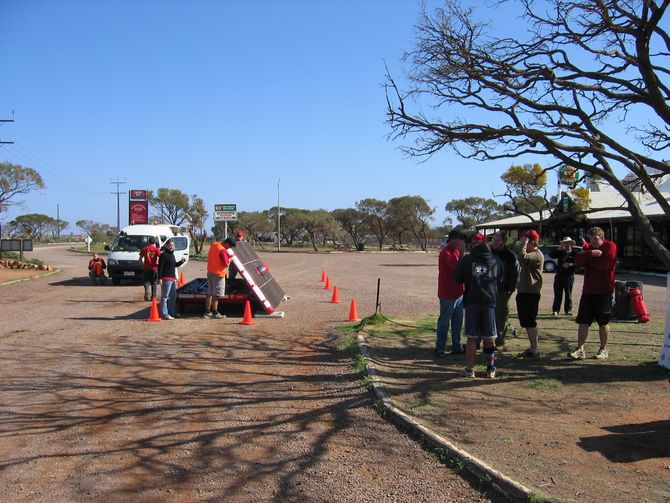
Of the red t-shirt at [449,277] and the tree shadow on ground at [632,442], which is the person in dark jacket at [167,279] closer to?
the red t-shirt at [449,277]

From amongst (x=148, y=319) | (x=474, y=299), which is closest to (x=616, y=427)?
(x=474, y=299)

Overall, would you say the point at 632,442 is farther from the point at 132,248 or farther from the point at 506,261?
the point at 132,248

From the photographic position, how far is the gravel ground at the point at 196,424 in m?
4.07

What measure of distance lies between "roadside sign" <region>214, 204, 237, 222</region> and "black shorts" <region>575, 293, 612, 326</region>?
73.4 ft

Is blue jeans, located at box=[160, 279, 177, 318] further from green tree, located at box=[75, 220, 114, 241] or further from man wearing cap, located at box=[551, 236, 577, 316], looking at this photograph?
green tree, located at box=[75, 220, 114, 241]

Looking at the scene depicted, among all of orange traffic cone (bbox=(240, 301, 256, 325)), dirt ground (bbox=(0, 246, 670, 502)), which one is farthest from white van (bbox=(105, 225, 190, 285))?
dirt ground (bbox=(0, 246, 670, 502))

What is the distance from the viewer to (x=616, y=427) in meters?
5.04

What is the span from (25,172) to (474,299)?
57.7 metres

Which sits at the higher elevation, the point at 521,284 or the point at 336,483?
the point at 521,284

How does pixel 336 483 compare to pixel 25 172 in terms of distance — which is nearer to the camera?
pixel 336 483

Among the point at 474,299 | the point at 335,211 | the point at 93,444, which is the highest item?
the point at 335,211

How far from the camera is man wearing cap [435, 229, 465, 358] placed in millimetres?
8039

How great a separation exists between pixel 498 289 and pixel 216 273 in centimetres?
612

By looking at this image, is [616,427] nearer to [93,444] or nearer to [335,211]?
[93,444]
